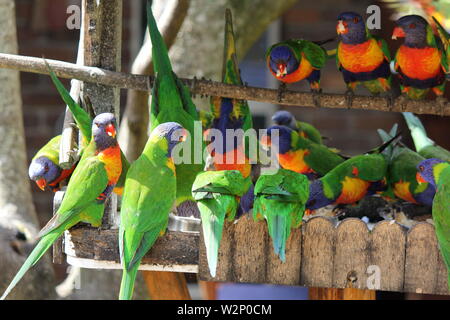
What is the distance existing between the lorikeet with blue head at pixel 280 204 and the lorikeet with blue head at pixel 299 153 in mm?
771

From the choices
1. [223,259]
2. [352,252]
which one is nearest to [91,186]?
[223,259]

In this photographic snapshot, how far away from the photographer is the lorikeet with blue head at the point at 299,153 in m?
2.83

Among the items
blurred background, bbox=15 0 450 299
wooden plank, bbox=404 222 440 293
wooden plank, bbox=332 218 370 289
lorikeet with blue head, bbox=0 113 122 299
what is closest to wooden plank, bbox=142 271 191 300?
lorikeet with blue head, bbox=0 113 122 299

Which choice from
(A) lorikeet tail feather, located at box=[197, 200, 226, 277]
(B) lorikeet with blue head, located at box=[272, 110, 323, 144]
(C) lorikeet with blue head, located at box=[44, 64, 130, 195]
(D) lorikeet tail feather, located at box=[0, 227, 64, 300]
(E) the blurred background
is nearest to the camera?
(A) lorikeet tail feather, located at box=[197, 200, 226, 277]

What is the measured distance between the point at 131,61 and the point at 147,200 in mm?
2637

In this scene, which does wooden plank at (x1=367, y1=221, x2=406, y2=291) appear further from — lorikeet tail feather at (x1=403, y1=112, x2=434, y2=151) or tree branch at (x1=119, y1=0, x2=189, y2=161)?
tree branch at (x1=119, y1=0, x2=189, y2=161)

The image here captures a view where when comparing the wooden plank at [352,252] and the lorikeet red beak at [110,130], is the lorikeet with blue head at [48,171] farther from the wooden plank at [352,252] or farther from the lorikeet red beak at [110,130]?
the wooden plank at [352,252]

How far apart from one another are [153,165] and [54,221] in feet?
1.04

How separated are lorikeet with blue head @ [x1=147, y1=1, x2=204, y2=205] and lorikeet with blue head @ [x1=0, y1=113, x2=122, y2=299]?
0.72 ft

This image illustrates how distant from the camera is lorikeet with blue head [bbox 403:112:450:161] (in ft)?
9.24

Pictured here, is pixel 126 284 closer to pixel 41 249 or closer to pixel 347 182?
pixel 41 249

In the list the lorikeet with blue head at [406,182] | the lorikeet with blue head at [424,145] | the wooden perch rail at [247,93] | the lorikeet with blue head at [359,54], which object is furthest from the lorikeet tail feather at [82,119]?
the lorikeet with blue head at [424,145]

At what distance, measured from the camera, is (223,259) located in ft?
6.89

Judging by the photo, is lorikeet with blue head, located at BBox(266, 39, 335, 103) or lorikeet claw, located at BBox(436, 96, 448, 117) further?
lorikeet with blue head, located at BBox(266, 39, 335, 103)
